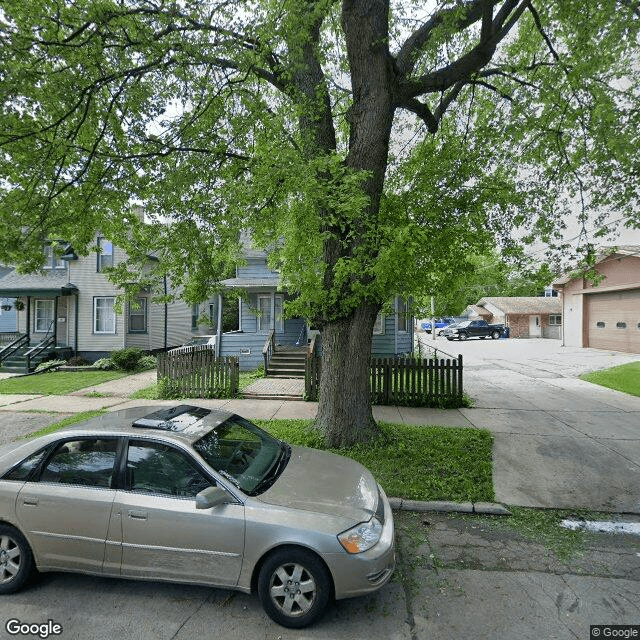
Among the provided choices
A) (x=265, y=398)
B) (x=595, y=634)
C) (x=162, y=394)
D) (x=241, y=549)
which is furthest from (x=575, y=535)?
(x=162, y=394)

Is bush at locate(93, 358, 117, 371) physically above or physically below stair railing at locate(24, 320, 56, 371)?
Result: below

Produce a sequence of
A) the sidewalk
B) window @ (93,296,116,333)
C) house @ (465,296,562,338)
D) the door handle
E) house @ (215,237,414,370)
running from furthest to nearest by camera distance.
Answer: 1. house @ (465,296,562,338)
2. window @ (93,296,116,333)
3. house @ (215,237,414,370)
4. the sidewalk
5. the door handle

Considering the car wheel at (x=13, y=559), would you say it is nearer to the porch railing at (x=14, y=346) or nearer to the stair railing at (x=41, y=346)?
the stair railing at (x=41, y=346)

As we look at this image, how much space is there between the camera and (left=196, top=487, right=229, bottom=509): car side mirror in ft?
9.67

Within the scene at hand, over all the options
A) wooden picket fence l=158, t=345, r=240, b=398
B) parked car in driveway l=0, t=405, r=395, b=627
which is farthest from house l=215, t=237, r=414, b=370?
parked car in driveway l=0, t=405, r=395, b=627

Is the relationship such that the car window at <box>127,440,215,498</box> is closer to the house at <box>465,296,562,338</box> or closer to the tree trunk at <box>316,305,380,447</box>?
the tree trunk at <box>316,305,380,447</box>

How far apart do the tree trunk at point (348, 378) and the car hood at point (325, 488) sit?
2.51 m

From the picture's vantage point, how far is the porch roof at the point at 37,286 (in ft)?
60.3

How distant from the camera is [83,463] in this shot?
347 cm

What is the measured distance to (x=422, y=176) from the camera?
22.4 ft

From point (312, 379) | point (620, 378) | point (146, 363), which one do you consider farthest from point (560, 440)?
point (146, 363)

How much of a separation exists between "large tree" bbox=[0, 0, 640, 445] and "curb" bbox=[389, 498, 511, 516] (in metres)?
1.91

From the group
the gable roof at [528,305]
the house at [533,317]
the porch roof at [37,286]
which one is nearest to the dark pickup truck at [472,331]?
the house at [533,317]

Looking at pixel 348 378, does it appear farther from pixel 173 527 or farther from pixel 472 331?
pixel 472 331
